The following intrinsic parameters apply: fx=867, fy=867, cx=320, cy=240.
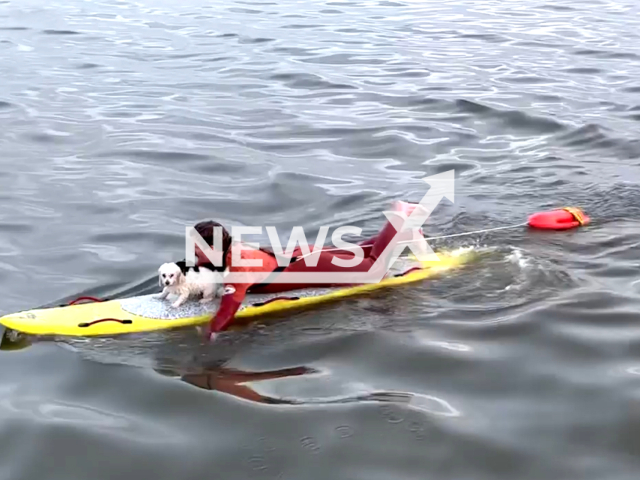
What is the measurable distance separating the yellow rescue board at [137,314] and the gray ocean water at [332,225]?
0.42 ft

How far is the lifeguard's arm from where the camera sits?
23.4ft

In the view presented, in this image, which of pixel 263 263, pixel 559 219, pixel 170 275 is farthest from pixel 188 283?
pixel 559 219

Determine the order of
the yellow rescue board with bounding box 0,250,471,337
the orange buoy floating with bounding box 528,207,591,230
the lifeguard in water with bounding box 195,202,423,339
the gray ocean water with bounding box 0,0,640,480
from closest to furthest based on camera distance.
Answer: the gray ocean water with bounding box 0,0,640,480 → the yellow rescue board with bounding box 0,250,471,337 → the lifeguard in water with bounding box 195,202,423,339 → the orange buoy floating with bounding box 528,207,591,230

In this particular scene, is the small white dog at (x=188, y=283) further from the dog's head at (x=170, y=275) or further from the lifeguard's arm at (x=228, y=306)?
the lifeguard's arm at (x=228, y=306)

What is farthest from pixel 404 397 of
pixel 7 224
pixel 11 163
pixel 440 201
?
pixel 11 163

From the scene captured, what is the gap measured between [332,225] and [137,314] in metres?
3.30

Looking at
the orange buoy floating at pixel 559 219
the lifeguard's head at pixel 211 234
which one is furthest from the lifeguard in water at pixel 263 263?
the orange buoy floating at pixel 559 219

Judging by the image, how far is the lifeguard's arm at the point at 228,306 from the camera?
7.12 meters

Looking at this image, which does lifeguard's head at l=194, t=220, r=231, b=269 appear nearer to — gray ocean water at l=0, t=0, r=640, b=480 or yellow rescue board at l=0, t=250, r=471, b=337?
yellow rescue board at l=0, t=250, r=471, b=337

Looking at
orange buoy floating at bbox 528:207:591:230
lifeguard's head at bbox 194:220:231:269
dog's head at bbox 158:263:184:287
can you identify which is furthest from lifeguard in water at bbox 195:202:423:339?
orange buoy floating at bbox 528:207:591:230

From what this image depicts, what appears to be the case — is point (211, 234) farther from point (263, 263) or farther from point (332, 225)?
point (332, 225)

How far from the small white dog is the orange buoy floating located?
12.4ft

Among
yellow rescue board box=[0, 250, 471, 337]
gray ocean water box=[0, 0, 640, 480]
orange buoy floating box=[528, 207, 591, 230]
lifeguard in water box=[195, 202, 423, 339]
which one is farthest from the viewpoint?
orange buoy floating box=[528, 207, 591, 230]

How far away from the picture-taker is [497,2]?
2697cm
